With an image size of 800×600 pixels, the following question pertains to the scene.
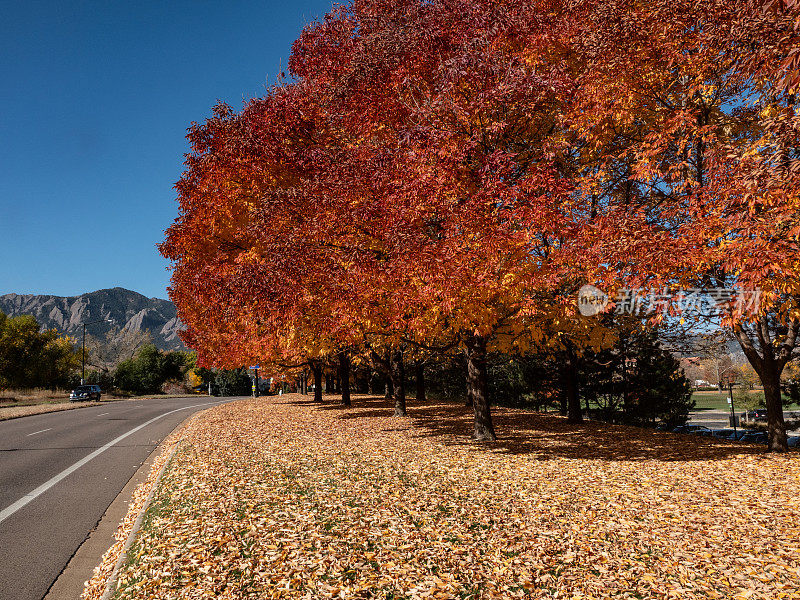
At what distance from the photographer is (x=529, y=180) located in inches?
364

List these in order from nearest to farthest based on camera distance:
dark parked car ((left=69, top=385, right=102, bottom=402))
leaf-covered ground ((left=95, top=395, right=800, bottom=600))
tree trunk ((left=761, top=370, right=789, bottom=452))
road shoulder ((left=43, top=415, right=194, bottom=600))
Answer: leaf-covered ground ((left=95, top=395, right=800, bottom=600))
road shoulder ((left=43, top=415, right=194, bottom=600))
tree trunk ((left=761, top=370, right=789, bottom=452))
dark parked car ((left=69, top=385, right=102, bottom=402))

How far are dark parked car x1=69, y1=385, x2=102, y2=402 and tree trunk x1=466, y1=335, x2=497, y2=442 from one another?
40.2 m

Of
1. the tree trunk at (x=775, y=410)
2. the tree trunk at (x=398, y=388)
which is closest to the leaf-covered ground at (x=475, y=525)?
the tree trunk at (x=775, y=410)

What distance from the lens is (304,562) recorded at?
17.2 ft

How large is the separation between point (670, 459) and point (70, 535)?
432 inches

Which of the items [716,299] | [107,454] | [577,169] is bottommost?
[107,454]

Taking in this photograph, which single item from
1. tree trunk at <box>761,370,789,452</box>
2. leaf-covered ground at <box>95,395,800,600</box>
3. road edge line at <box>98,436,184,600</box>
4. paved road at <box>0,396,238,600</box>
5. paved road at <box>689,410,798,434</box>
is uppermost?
tree trunk at <box>761,370,789,452</box>

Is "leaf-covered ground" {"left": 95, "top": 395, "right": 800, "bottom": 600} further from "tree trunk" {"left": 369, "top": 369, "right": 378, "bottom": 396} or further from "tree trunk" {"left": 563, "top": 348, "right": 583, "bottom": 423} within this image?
"tree trunk" {"left": 369, "top": 369, "right": 378, "bottom": 396}

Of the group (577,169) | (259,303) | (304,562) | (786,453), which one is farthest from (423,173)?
(786,453)

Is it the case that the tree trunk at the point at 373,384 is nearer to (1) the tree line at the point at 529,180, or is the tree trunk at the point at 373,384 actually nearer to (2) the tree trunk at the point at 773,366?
(1) the tree line at the point at 529,180

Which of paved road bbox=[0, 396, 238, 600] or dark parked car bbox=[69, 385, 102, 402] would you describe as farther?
dark parked car bbox=[69, 385, 102, 402]

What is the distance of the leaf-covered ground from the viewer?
190 inches

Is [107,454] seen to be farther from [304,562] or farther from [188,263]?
[304,562]

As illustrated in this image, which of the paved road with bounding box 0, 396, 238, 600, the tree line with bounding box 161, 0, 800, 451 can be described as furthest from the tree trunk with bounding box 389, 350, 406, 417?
the paved road with bounding box 0, 396, 238, 600
